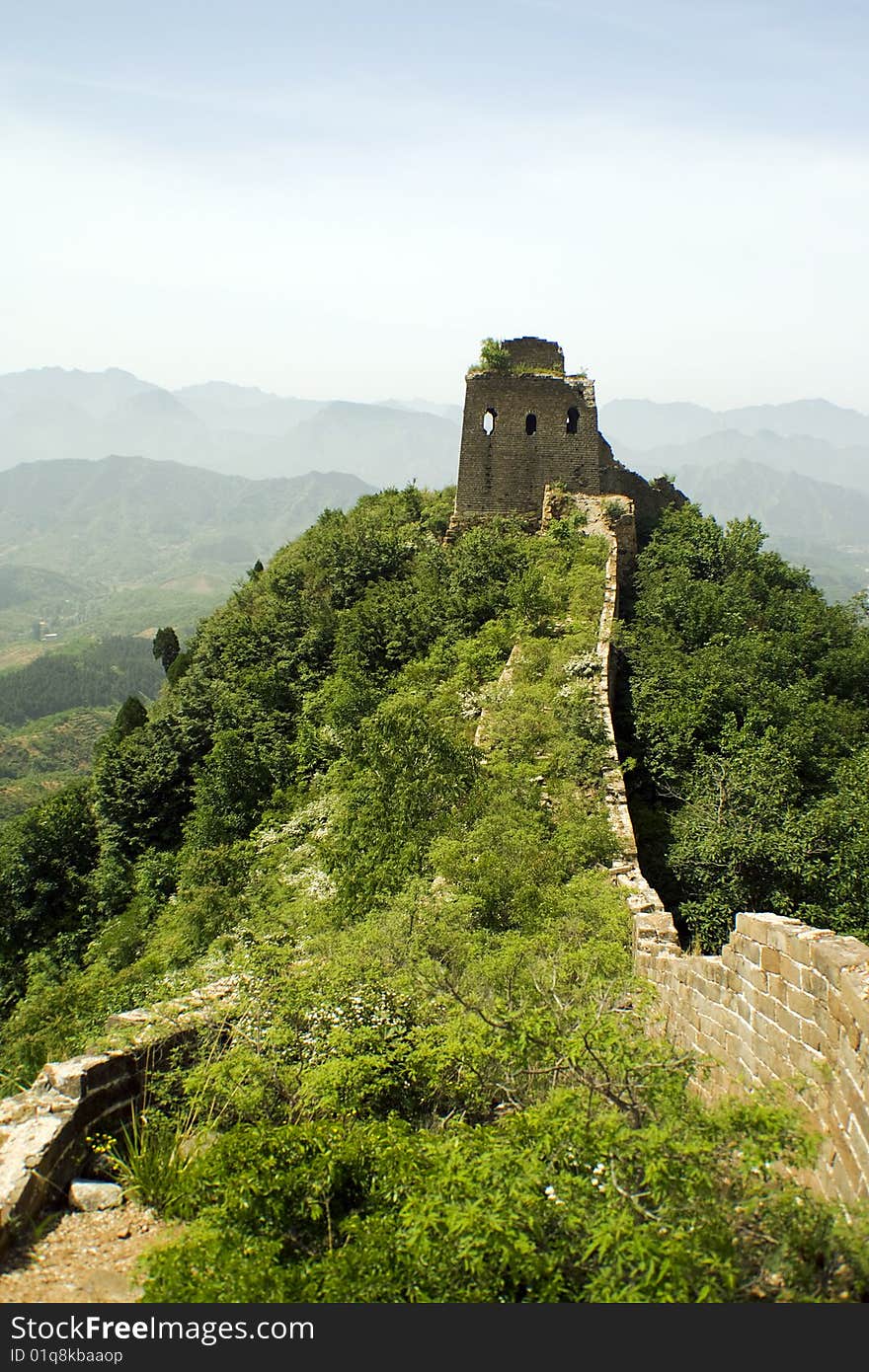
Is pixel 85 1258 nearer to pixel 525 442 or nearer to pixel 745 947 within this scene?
pixel 745 947

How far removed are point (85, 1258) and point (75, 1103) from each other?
1362 millimetres

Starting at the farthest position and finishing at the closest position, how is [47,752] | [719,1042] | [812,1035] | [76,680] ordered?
[76,680] < [47,752] < [719,1042] < [812,1035]

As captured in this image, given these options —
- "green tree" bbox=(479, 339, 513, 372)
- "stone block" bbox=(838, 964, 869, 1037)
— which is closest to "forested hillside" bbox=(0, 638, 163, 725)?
"green tree" bbox=(479, 339, 513, 372)

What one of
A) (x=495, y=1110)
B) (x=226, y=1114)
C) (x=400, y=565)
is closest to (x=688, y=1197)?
(x=495, y=1110)

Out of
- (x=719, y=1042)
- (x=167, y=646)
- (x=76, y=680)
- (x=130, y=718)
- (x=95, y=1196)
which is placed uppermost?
(x=719, y=1042)

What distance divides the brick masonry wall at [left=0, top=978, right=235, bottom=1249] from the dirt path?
0.18 meters

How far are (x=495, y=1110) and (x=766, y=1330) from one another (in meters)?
2.48

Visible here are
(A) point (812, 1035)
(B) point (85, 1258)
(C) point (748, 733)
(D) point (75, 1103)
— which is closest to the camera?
(B) point (85, 1258)

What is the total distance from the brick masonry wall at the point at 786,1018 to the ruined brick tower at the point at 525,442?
17.2m

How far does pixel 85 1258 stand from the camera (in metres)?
5.28

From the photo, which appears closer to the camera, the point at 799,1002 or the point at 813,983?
the point at 813,983

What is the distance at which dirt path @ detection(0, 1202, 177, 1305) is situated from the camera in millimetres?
4922

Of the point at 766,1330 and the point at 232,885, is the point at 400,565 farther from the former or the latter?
the point at 766,1330

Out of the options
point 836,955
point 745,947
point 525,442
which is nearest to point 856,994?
point 836,955
